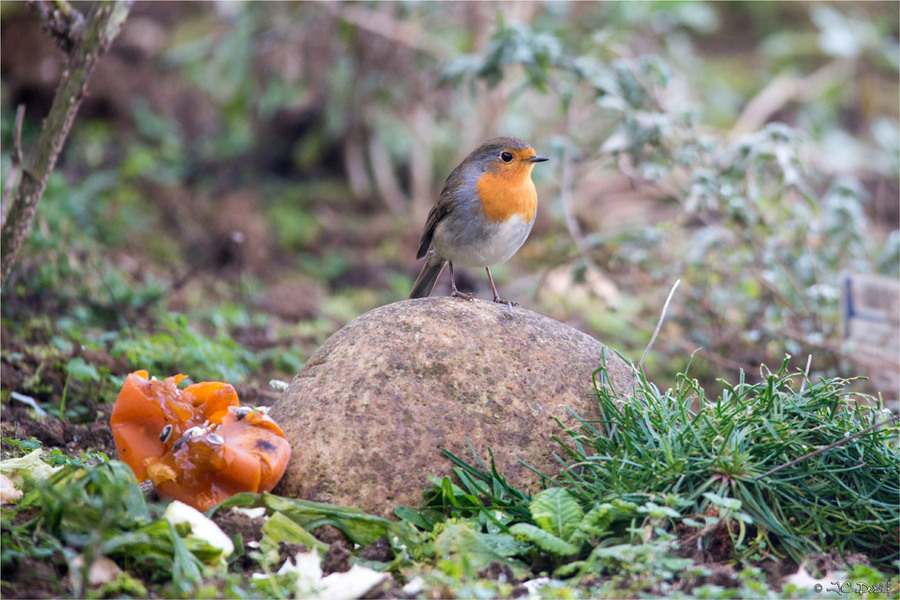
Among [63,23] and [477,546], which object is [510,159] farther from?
[63,23]

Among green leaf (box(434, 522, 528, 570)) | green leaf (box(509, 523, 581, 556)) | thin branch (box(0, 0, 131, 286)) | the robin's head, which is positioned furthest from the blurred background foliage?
green leaf (box(509, 523, 581, 556))

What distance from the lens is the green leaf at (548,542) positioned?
269 cm

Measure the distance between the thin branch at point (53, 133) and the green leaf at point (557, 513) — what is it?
2.77 metres

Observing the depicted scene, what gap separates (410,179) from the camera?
1022 centimetres

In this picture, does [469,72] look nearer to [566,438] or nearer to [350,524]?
[566,438]

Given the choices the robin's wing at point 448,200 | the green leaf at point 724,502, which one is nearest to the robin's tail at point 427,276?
the robin's wing at point 448,200

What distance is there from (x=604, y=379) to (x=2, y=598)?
2233 mm

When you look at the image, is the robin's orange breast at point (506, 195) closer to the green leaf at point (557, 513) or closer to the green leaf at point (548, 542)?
the green leaf at point (557, 513)

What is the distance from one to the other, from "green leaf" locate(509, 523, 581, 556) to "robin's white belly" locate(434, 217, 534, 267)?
1.72 meters

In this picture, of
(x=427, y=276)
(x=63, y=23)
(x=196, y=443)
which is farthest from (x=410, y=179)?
(x=196, y=443)

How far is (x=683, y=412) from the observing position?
10.5 ft

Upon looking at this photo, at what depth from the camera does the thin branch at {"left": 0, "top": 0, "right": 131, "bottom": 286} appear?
13.3ft

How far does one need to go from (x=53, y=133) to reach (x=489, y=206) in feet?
6.82

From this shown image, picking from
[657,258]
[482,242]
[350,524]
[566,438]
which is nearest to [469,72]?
[657,258]
